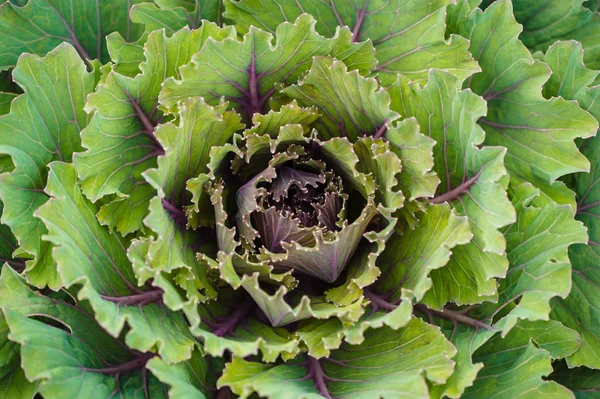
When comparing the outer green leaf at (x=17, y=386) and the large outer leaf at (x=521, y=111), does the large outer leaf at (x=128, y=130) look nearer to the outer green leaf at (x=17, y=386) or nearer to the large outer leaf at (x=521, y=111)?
the outer green leaf at (x=17, y=386)

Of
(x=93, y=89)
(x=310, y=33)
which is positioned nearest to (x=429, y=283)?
(x=310, y=33)

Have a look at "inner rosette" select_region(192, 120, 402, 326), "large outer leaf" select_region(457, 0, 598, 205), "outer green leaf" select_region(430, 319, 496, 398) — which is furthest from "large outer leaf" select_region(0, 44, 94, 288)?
"large outer leaf" select_region(457, 0, 598, 205)

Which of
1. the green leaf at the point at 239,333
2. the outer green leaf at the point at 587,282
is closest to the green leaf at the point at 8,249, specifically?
the green leaf at the point at 239,333

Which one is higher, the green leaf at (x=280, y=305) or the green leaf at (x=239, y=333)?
the green leaf at (x=280, y=305)

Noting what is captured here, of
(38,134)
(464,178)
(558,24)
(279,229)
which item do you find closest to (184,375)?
(279,229)

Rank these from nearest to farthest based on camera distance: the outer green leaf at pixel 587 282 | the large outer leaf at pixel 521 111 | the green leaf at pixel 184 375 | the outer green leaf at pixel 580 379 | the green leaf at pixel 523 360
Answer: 1. the green leaf at pixel 184 375
2. the green leaf at pixel 523 360
3. the large outer leaf at pixel 521 111
4. the outer green leaf at pixel 587 282
5. the outer green leaf at pixel 580 379

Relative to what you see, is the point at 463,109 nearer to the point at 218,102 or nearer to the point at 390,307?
the point at 390,307
